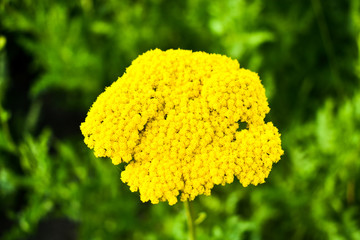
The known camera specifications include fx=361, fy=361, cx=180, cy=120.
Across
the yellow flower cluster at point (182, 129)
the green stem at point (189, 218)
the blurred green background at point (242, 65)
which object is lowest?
the green stem at point (189, 218)

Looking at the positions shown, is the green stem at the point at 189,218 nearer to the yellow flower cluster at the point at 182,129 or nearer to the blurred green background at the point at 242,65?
the yellow flower cluster at the point at 182,129

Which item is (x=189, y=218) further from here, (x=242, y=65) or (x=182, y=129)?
(x=242, y=65)

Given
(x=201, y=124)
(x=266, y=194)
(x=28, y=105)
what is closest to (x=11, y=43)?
(x=28, y=105)

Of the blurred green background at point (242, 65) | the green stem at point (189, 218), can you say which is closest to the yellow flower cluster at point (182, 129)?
the green stem at point (189, 218)

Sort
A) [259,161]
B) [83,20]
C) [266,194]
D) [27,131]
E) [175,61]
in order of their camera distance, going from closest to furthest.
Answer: [259,161] < [175,61] < [266,194] < [83,20] < [27,131]

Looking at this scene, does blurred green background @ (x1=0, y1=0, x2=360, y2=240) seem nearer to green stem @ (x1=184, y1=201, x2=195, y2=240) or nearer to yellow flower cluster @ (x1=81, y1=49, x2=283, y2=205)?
green stem @ (x1=184, y1=201, x2=195, y2=240)

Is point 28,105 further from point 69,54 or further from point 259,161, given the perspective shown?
point 259,161
